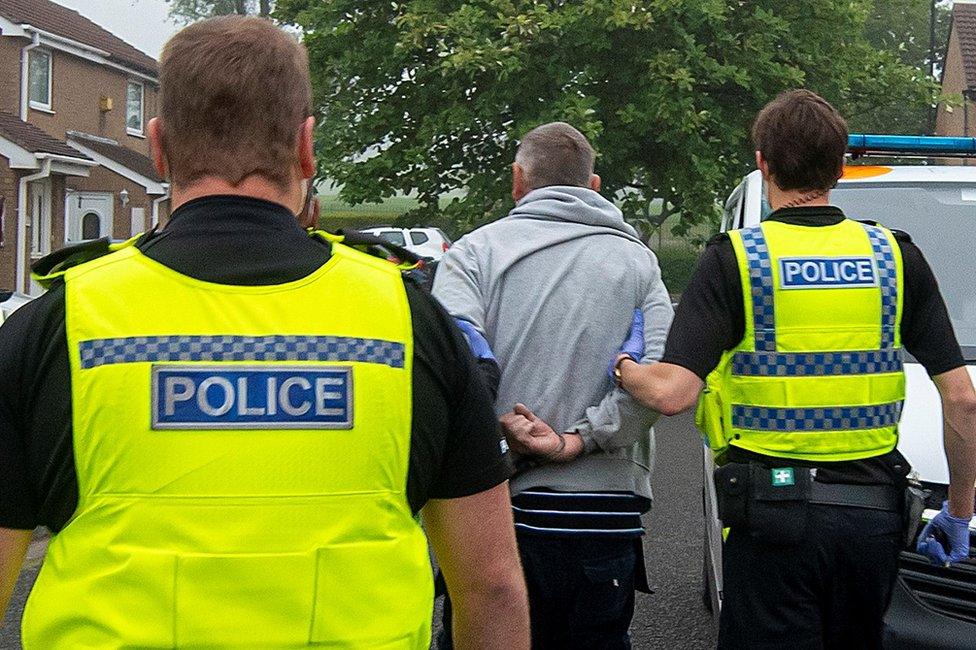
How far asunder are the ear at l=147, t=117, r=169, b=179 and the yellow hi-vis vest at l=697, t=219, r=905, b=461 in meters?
1.64

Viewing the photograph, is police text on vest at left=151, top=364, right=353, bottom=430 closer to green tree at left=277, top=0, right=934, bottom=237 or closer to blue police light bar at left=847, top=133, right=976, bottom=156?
blue police light bar at left=847, top=133, right=976, bottom=156

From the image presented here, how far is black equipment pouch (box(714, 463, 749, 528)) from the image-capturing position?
10.1 feet

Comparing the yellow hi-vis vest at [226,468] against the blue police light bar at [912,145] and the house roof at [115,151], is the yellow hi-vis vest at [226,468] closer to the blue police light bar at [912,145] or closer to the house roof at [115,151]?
the blue police light bar at [912,145]

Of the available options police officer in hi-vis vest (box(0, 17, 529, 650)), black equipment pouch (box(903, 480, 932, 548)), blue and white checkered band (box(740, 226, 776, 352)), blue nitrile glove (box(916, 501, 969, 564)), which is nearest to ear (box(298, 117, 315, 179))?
police officer in hi-vis vest (box(0, 17, 529, 650))

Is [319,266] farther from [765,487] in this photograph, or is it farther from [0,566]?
[765,487]

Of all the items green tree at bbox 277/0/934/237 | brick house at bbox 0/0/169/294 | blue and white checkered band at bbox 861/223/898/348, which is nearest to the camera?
blue and white checkered band at bbox 861/223/898/348

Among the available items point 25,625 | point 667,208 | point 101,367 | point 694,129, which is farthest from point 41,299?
point 667,208

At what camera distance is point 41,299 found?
1692mm

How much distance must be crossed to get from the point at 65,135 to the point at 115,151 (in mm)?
1911

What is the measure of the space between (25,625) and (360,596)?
429 millimetres

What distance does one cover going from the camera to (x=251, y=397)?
167 centimetres

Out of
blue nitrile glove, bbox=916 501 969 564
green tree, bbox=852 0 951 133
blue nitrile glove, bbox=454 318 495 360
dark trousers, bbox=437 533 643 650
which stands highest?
green tree, bbox=852 0 951 133

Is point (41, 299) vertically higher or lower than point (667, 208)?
lower

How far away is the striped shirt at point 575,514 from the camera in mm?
3309
